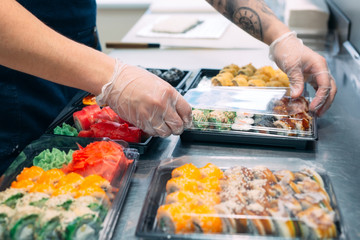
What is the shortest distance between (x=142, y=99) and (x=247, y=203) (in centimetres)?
58

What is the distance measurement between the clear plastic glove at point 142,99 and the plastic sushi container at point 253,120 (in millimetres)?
209

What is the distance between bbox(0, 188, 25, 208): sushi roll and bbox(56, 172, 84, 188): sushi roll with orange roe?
0.40 ft

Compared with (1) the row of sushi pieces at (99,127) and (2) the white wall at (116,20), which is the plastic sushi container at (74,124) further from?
(2) the white wall at (116,20)

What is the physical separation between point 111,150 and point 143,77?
1.06 ft

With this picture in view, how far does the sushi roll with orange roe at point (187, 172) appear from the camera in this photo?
1.34 m

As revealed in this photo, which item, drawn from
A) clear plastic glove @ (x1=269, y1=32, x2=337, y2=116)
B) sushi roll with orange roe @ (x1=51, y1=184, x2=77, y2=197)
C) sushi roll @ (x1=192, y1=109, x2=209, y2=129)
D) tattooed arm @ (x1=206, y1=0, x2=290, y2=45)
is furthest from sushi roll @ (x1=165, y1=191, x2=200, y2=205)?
tattooed arm @ (x1=206, y1=0, x2=290, y2=45)

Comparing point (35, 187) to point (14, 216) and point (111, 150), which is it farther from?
point (111, 150)

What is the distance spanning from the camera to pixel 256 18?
2.19m

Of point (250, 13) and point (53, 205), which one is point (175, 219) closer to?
point (53, 205)

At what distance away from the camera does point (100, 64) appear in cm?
146

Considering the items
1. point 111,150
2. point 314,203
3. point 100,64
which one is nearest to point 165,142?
point 111,150

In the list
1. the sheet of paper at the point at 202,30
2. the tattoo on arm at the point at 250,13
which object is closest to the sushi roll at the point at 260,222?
the tattoo on arm at the point at 250,13

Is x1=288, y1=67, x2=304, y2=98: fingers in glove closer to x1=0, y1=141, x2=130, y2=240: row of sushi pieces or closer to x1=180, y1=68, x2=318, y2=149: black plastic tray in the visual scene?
x1=180, y1=68, x2=318, y2=149: black plastic tray

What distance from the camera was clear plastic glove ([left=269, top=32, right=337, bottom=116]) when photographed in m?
1.88
